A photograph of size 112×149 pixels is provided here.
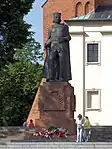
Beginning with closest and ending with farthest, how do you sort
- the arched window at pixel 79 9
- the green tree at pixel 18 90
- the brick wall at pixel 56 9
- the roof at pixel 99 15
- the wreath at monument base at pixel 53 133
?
the wreath at monument base at pixel 53 133, the roof at pixel 99 15, the arched window at pixel 79 9, the brick wall at pixel 56 9, the green tree at pixel 18 90

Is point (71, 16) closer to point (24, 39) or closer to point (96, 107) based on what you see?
point (96, 107)

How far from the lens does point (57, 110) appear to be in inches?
828

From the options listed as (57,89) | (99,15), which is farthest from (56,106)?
(99,15)

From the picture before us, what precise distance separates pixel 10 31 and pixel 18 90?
99.3 feet

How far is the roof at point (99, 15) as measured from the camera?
151 ft

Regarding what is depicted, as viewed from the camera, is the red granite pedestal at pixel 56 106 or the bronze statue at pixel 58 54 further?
the bronze statue at pixel 58 54

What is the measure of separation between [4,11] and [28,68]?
31710mm

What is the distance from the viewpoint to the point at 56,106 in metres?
21.0

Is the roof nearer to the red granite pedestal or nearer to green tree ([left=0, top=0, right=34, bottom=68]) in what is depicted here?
green tree ([left=0, top=0, right=34, bottom=68])

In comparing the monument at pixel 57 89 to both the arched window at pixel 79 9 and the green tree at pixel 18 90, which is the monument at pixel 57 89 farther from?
the green tree at pixel 18 90

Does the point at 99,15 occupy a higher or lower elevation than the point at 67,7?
lower

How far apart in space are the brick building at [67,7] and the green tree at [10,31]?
1869 centimetres

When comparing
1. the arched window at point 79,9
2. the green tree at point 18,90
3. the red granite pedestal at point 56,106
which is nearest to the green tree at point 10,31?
the red granite pedestal at point 56,106

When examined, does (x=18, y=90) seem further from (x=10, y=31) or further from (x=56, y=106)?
(x=56, y=106)
